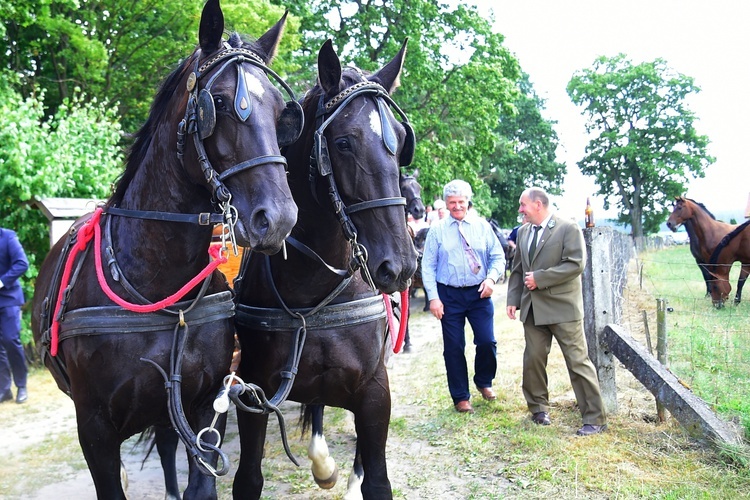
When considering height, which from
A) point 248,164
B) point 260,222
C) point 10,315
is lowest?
point 10,315

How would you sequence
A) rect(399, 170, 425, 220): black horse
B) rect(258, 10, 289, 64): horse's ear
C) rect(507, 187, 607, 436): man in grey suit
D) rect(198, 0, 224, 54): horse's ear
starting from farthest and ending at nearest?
rect(399, 170, 425, 220): black horse < rect(507, 187, 607, 436): man in grey suit < rect(258, 10, 289, 64): horse's ear < rect(198, 0, 224, 54): horse's ear

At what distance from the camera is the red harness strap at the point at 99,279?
2.49m

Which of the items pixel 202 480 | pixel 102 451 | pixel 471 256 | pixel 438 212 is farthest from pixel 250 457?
pixel 438 212

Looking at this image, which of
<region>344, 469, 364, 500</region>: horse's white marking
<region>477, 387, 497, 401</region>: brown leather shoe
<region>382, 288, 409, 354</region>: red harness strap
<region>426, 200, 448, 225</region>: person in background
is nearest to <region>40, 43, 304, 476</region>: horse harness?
<region>382, 288, 409, 354</region>: red harness strap

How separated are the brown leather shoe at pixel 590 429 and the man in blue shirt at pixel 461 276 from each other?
1149 millimetres

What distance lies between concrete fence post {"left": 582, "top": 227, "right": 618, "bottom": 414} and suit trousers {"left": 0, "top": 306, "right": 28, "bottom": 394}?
248 inches

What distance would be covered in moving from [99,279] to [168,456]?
193 cm

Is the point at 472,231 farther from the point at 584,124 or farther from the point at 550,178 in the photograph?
the point at 584,124

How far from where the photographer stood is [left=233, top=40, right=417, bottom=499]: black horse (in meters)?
2.58

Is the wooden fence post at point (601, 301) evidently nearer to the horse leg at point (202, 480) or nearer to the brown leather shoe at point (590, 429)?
the brown leather shoe at point (590, 429)

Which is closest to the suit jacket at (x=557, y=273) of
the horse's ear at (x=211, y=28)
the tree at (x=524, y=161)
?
the horse's ear at (x=211, y=28)

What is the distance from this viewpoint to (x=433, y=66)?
19.3 meters

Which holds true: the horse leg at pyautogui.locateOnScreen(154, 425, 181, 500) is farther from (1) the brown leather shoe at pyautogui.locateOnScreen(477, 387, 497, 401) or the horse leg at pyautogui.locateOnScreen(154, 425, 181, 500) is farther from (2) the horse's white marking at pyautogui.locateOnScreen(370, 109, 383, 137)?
(1) the brown leather shoe at pyautogui.locateOnScreen(477, 387, 497, 401)

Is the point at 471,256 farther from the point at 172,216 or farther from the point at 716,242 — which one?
the point at 716,242
